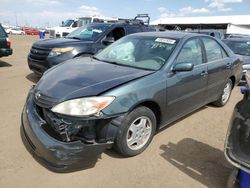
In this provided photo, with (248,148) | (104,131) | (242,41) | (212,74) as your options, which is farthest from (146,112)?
(242,41)

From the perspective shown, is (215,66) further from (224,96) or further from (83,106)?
(83,106)

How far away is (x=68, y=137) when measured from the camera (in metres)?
2.96

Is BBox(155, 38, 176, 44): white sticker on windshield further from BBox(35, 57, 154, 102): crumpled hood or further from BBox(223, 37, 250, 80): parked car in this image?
BBox(223, 37, 250, 80): parked car

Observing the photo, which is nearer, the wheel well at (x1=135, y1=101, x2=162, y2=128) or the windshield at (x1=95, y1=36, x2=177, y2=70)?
the wheel well at (x1=135, y1=101, x2=162, y2=128)

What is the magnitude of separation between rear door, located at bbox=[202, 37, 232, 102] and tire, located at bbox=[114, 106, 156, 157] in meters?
1.80

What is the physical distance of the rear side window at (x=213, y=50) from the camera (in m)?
4.86

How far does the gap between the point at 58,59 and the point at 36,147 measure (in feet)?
12.0

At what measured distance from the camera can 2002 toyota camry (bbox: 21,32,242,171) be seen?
2.96 metres

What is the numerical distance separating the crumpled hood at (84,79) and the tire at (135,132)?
454 millimetres

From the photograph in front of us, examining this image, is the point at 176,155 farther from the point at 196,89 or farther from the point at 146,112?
the point at 196,89

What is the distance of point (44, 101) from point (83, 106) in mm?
552

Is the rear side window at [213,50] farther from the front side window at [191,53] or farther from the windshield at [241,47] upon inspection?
the windshield at [241,47]

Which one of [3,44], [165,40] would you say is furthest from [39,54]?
[165,40]

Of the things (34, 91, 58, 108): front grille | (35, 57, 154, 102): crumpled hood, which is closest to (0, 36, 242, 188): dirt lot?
(34, 91, 58, 108): front grille
